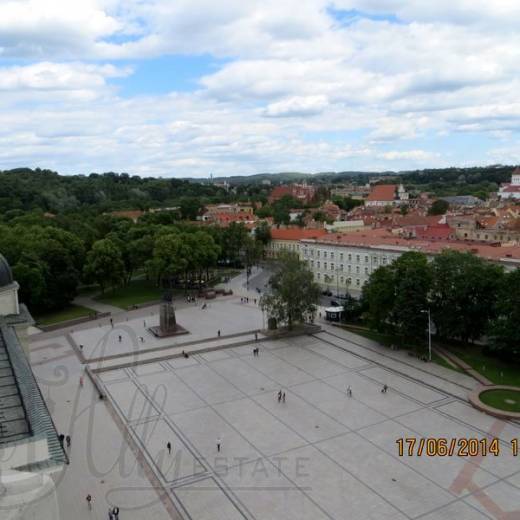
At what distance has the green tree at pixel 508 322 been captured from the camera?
34094 millimetres

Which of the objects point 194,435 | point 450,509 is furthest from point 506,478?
point 194,435

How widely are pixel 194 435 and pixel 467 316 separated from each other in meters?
22.7

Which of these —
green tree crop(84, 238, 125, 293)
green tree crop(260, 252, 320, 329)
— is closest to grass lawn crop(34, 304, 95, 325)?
green tree crop(84, 238, 125, 293)

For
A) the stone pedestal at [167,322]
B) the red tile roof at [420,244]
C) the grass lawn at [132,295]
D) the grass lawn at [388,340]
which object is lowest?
the grass lawn at [132,295]

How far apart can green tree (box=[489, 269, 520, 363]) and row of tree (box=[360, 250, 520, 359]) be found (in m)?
0.14

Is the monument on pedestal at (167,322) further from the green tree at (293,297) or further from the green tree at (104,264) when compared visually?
the green tree at (104,264)

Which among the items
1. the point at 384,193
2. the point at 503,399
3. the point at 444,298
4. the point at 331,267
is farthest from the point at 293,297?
the point at 384,193

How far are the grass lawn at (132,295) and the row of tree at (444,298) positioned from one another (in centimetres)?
3119

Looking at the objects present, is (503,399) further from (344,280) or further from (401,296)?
(344,280)

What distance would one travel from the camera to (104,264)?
6134 centimetres

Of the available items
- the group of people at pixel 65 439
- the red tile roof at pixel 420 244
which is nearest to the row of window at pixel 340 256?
the red tile roof at pixel 420 244

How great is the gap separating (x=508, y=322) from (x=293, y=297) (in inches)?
679

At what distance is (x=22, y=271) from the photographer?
171ft

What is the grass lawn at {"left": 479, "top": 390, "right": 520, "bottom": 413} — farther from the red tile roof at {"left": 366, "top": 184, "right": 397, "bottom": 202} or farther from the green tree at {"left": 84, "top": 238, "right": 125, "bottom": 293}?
the red tile roof at {"left": 366, "top": 184, "right": 397, "bottom": 202}
